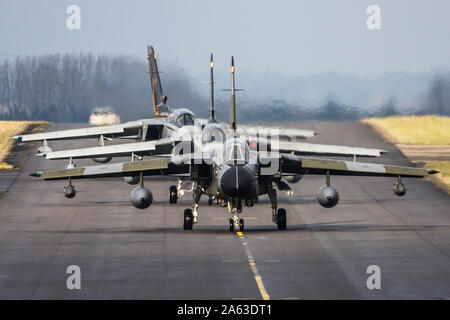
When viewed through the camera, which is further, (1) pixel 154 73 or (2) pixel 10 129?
(2) pixel 10 129

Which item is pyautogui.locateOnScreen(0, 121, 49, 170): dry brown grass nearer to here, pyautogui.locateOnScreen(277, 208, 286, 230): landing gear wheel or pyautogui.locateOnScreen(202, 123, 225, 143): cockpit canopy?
pyautogui.locateOnScreen(202, 123, 225, 143): cockpit canopy

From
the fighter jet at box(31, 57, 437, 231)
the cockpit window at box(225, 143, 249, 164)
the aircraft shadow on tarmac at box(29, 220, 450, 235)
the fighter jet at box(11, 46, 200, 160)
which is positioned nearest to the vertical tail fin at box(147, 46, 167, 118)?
the fighter jet at box(11, 46, 200, 160)

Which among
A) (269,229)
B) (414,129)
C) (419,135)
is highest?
(414,129)

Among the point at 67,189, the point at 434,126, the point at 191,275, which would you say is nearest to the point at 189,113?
the point at 67,189

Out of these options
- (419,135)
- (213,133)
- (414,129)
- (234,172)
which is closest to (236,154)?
(234,172)

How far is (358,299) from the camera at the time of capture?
2597cm

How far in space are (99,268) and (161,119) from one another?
27621mm

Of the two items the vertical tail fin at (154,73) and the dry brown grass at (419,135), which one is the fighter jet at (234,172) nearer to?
the dry brown grass at (419,135)

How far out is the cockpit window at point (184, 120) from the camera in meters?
52.5

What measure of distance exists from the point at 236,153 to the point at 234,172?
91 centimetres

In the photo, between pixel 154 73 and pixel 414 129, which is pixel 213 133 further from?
pixel 414 129

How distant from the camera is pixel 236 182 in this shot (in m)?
34.3

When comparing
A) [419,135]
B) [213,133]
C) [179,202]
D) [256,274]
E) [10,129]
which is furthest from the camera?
[10,129]

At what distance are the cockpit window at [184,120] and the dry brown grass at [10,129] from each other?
17914mm
